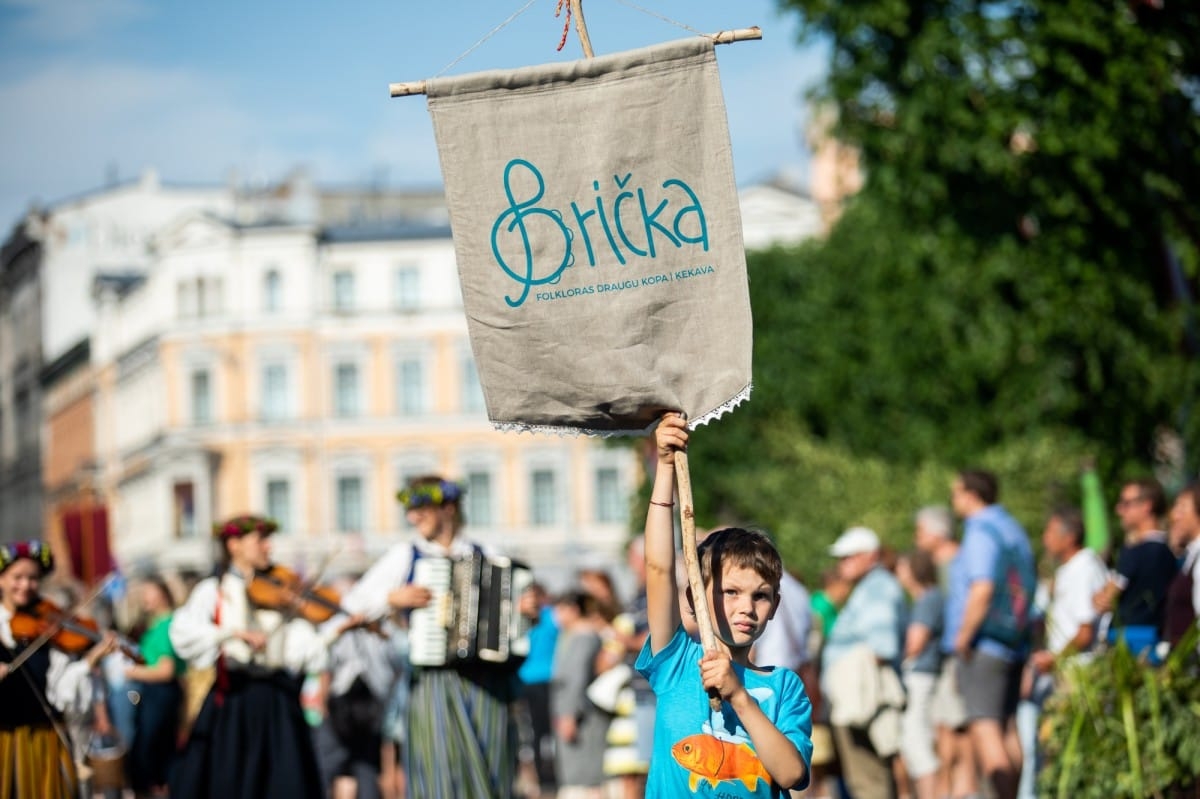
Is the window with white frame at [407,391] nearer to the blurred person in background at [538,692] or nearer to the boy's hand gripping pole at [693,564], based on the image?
the blurred person in background at [538,692]

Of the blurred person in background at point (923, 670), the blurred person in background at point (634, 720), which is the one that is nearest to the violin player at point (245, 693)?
the blurred person in background at point (634, 720)

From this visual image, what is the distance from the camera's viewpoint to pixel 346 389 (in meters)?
80.9

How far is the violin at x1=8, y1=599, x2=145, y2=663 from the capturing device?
1027 cm

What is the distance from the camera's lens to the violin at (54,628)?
404 inches

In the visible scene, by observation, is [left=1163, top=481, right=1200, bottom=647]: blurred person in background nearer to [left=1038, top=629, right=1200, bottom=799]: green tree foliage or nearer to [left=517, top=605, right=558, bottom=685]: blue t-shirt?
[left=1038, top=629, right=1200, bottom=799]: green tree foliage

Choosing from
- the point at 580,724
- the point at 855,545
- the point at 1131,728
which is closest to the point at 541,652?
the point at 580,724

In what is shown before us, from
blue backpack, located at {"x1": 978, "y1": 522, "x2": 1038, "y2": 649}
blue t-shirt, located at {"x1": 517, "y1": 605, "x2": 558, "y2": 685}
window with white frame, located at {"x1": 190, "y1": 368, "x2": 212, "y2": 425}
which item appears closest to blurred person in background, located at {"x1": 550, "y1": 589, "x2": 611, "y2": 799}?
blue t-shirt, located at {"x1": 517, "y1": 605, "x2": 558, "y2": 685}

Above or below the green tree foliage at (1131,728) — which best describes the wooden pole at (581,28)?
above

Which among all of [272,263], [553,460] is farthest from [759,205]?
[272,263]

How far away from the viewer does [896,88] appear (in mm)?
26016

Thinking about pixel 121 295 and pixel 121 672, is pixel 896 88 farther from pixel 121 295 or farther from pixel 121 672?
pixel 121 295

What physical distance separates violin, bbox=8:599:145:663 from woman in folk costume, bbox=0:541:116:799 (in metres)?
0.02

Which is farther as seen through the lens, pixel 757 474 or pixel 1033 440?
pixel 757 474

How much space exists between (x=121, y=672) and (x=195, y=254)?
65.5 meters
